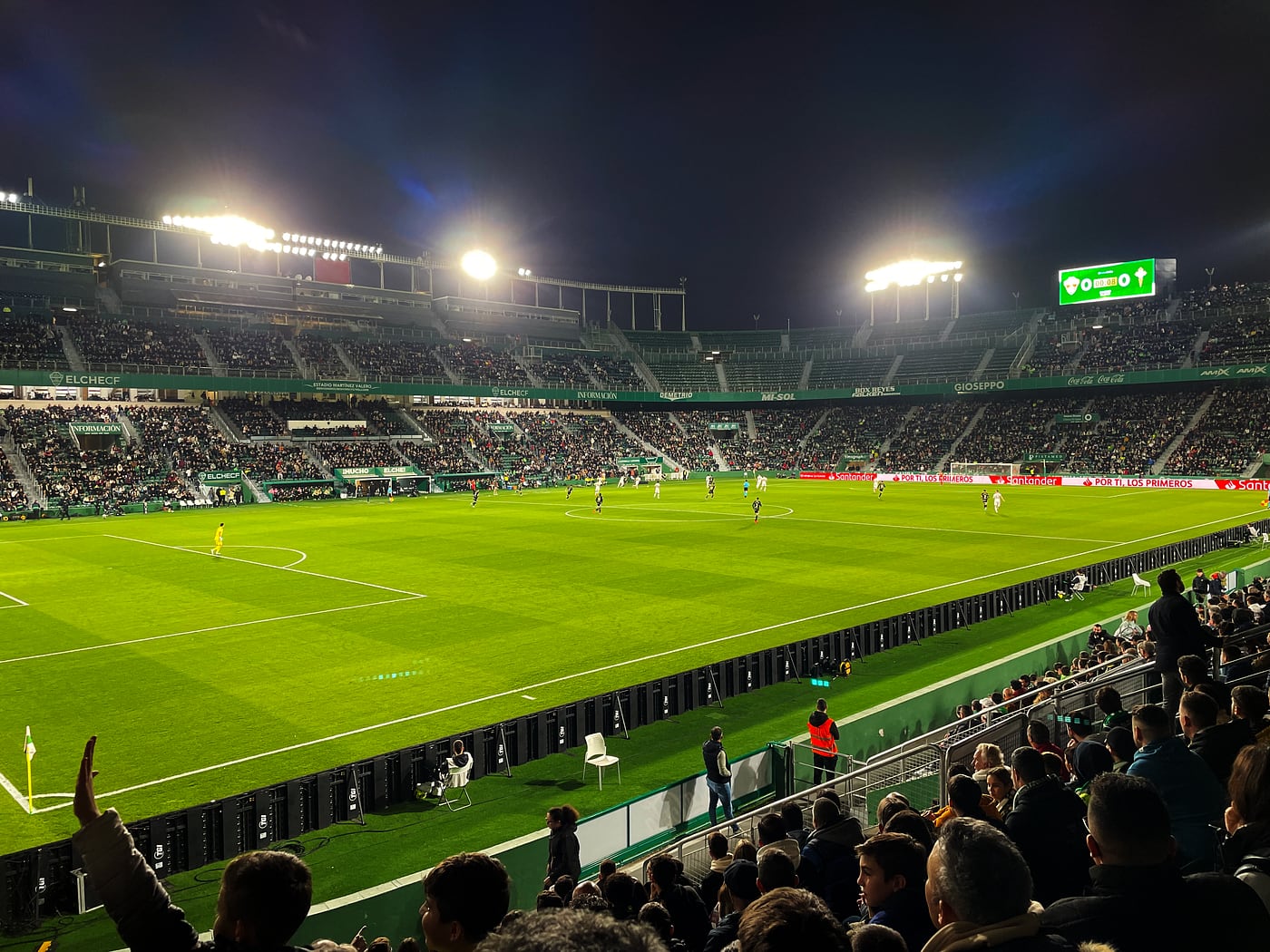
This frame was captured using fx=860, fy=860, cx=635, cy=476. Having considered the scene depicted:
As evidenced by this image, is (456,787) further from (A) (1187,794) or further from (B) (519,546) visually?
Result: (B) (519,546)

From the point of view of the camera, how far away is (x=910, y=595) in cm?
2736

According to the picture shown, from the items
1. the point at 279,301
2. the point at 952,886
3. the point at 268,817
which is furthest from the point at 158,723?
the point at 279,301

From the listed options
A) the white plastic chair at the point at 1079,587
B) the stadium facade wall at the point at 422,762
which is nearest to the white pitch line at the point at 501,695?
the stadium facade wall at the point at 422,762

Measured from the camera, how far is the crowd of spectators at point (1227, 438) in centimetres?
7338

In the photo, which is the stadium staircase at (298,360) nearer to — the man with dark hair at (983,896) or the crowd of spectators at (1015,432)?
the crowd of spectators at (1015,432)

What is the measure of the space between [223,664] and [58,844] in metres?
10.3

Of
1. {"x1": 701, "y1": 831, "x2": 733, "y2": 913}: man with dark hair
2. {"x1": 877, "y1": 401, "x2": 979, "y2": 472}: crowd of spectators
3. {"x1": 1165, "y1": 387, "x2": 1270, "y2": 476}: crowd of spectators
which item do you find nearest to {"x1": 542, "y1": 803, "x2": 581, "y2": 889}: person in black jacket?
{"x1": 701, "y1": 831, "x2": 733, "y2": 913}: man with dark hair

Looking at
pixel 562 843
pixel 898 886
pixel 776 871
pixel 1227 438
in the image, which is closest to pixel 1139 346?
pixel 1227 438

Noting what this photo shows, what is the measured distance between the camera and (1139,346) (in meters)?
91.8

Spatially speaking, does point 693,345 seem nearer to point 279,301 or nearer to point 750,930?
point 279,301

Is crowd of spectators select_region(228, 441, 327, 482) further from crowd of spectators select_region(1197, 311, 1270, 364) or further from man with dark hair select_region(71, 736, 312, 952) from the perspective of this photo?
crowd of spectators select_region(1197, 311, 1270, 364)

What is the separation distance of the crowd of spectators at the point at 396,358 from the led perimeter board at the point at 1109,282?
226 feet

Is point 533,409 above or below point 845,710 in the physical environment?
above

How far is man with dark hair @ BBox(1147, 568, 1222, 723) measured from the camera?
9.44 m
